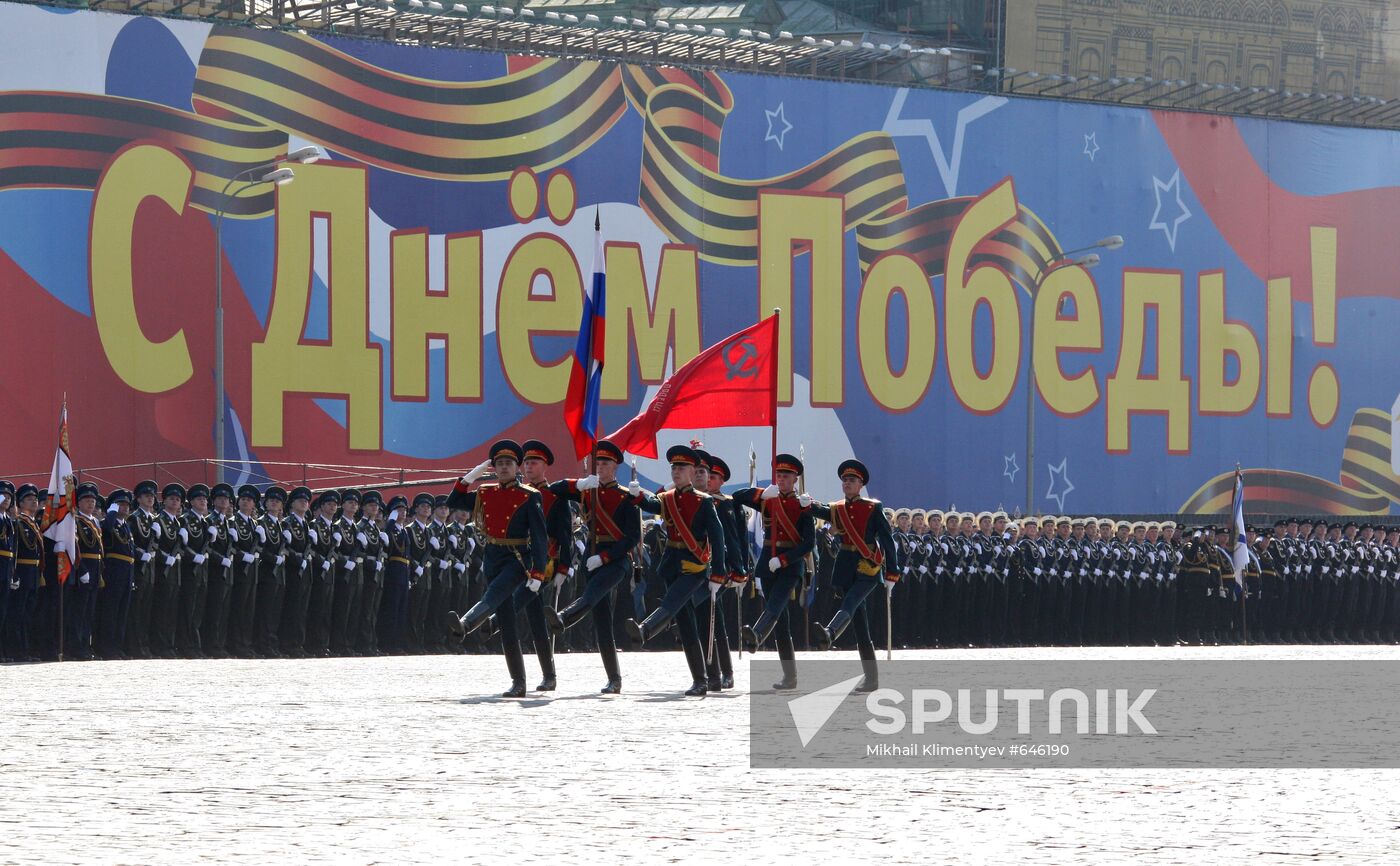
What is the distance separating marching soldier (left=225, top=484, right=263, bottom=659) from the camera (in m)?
22.3

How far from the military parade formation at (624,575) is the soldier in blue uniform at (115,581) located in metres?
0.02

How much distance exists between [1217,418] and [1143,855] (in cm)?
3617

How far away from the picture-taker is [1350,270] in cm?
4544

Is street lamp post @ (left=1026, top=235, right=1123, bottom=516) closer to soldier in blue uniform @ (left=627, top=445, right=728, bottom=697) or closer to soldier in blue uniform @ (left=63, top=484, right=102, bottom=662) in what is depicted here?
soldier in blue uniform @ (left=63, top=484, right=102, bottom=662)

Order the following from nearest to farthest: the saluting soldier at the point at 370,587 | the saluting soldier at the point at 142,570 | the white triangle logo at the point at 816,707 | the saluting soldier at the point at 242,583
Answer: the white triangle logo at the point at 816,707 < the saluting soldier at the point at 142,570 < the saluting soldier at the point at 242,583 < the saluting soldier at the point at 370,587

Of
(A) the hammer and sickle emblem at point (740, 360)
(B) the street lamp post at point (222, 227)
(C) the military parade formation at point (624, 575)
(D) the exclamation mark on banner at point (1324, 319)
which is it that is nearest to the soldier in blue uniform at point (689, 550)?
(C) the military parade formation at point (624, 575)

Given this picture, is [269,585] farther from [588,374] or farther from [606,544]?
[606,544]

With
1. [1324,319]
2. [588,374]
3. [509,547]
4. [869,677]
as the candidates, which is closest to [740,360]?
A: [588,374]

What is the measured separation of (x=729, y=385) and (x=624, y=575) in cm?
271

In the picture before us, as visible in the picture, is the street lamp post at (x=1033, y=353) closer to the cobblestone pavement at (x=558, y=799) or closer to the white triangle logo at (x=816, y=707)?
the white triangle logo at (x=816, y=707)

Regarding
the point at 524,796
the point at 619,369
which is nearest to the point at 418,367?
the point at 619,369

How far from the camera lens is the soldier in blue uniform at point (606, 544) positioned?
53.2 ft

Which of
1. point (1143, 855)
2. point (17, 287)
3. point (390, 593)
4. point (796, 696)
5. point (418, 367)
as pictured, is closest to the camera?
point (1143, 855)

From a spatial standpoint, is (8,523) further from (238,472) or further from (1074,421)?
(1074,421)
